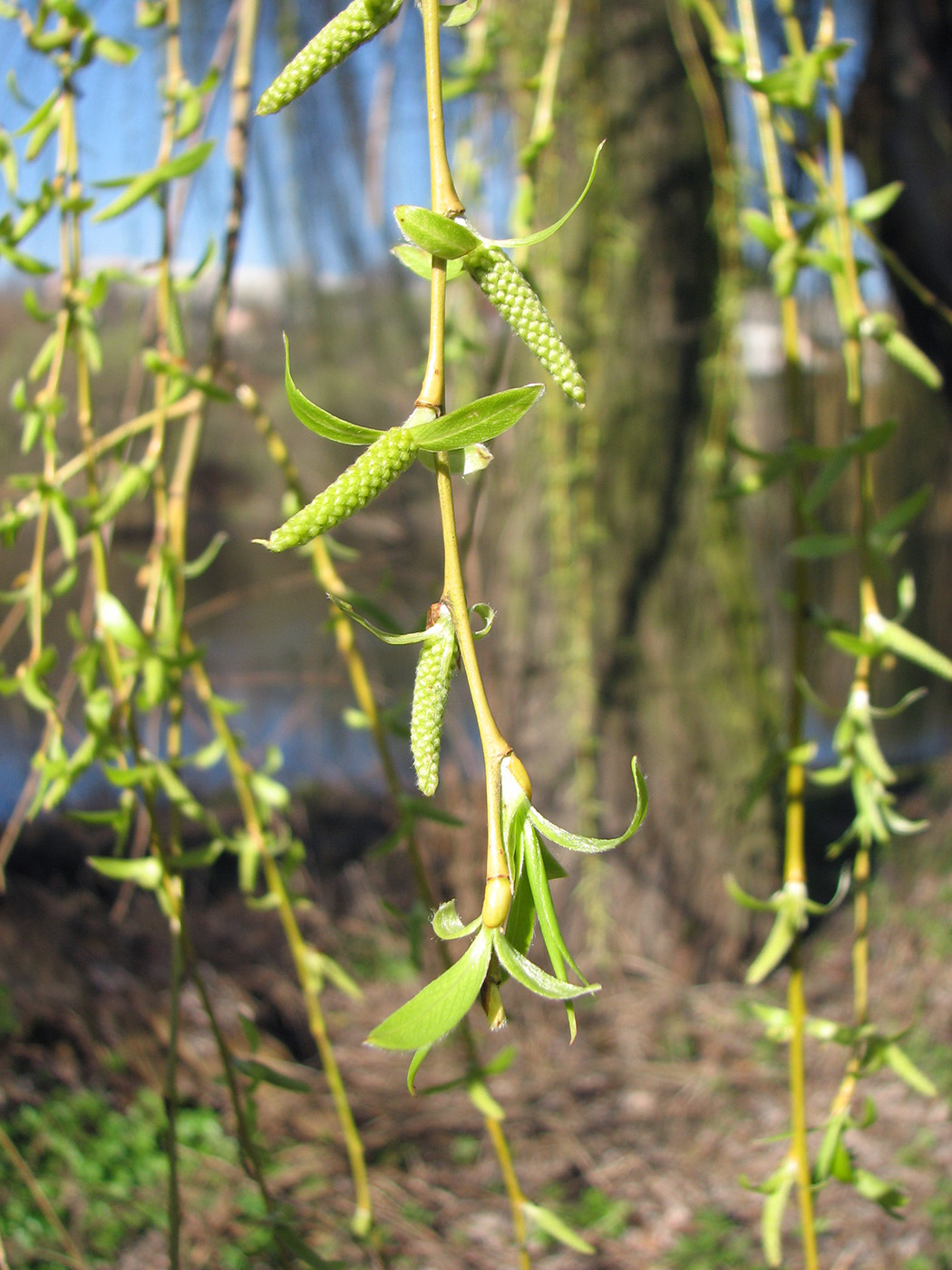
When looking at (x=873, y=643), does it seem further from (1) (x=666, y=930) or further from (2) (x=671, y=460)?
(1) (x=666, y=930)

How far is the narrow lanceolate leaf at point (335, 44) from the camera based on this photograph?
0.72 feet

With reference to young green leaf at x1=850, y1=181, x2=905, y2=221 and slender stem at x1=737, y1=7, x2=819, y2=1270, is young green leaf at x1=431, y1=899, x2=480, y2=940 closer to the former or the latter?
slender stem at x1=737, y1=7, x2=819, y2=1270

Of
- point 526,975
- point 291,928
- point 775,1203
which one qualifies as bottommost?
point 775,1203

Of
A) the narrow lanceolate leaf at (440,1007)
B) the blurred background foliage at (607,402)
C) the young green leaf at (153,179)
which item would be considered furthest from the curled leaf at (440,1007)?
the blurred background foliage at (607,402)

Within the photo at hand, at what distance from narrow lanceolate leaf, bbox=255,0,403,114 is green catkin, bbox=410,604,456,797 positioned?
126 mm

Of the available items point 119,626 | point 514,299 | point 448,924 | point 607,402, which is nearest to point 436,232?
point 514,299

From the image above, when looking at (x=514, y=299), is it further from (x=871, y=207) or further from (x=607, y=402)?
(x=607, y=402)

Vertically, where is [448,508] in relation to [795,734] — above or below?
above

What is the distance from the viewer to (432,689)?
200mm

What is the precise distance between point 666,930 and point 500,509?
0.66m

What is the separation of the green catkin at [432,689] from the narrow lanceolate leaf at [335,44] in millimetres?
126

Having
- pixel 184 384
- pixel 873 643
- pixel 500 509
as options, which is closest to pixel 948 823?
pixel 500 509

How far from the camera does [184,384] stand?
0.45m

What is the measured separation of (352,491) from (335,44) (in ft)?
0.38
